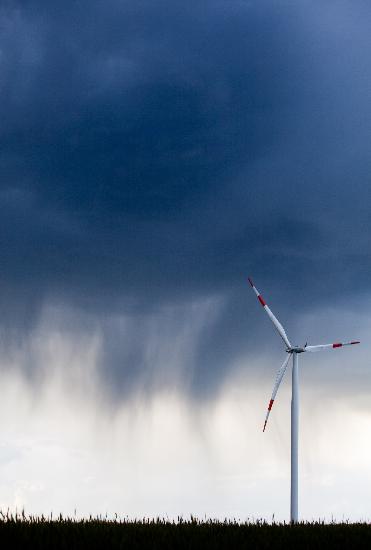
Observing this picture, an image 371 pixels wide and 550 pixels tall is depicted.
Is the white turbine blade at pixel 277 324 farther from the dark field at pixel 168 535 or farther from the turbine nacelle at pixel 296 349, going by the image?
the dark field at pixel 168 535

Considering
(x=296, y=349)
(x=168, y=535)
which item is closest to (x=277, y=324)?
(x=296, y=349)

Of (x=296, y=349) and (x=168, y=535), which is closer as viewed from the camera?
(x=168, y=535)

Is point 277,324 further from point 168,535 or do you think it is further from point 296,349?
point 168,535

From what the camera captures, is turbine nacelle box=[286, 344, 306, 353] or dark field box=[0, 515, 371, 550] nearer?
dark field box=[0, 515, 371, 550]

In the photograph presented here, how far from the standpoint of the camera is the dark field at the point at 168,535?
69.5 ft

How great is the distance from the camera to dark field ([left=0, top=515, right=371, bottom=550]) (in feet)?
69.5

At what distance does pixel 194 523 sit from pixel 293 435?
2653 centimetres

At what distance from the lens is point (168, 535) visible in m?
22.7

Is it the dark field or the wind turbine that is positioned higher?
the wind turbine

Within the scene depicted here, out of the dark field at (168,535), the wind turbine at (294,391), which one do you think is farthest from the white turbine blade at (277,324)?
the dark field at (168,535)

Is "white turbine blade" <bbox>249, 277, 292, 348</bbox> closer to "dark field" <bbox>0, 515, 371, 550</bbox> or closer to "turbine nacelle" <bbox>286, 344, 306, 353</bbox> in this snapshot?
"turbine nacelle" <bbox>286, 344, 306, 353</bbox>

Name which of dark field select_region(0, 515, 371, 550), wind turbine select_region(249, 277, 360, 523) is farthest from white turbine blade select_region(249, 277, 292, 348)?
dark field select_region(0, 515, 371, 550)

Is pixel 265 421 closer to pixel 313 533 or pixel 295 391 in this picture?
pixel 295 391

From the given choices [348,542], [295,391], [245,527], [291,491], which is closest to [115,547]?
[245,527]
